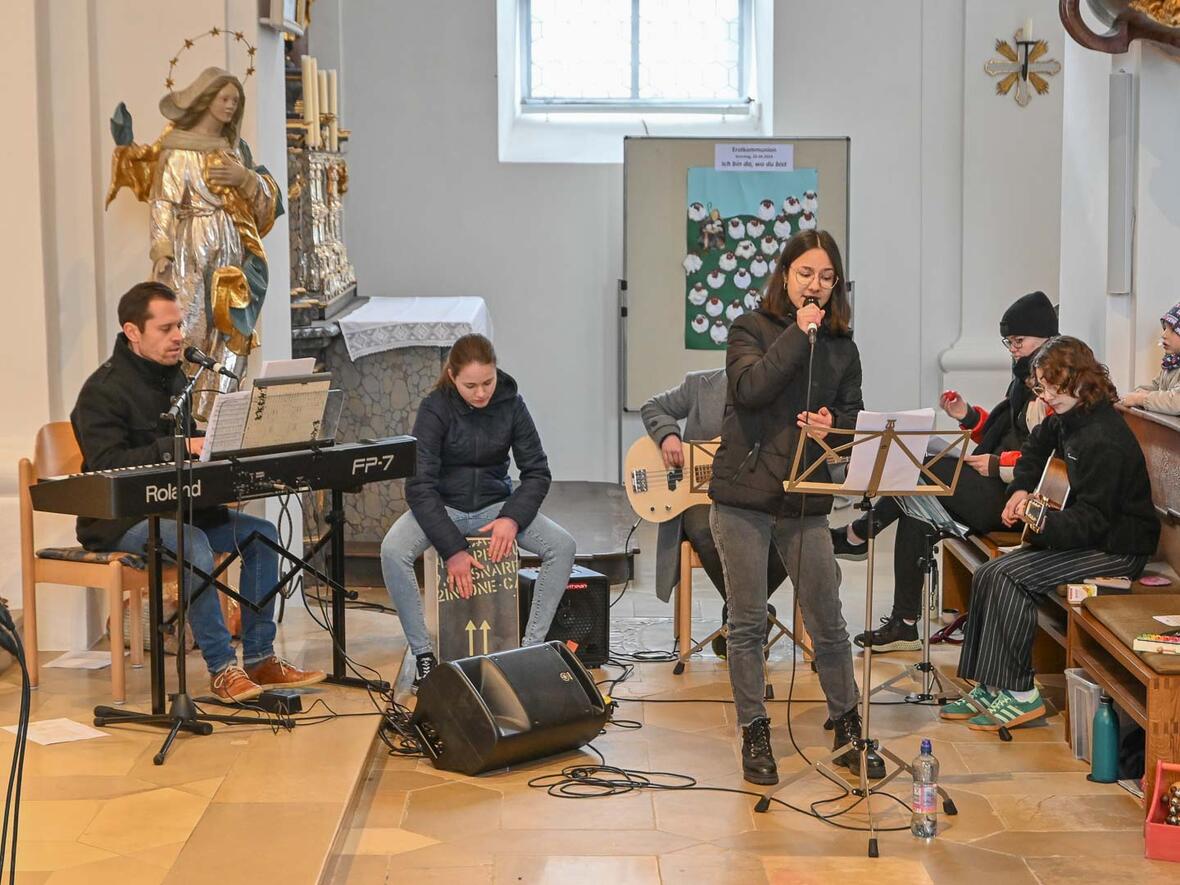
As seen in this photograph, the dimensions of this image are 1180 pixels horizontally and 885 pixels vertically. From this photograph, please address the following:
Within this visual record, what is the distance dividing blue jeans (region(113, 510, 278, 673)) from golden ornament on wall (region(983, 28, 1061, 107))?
243 inches

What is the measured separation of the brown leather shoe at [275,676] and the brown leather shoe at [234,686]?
0.56 ft

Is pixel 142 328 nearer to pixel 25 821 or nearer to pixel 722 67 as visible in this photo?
pixel 25 821

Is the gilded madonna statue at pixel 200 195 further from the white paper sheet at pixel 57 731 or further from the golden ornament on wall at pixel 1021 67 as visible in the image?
the golden ornament on wall at pixel 1021 67

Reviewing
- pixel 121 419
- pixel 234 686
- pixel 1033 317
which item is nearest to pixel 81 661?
pixel 234 686

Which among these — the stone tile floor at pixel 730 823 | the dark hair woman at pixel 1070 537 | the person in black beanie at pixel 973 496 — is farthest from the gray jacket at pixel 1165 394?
the stone tile floor at pixel 730 823

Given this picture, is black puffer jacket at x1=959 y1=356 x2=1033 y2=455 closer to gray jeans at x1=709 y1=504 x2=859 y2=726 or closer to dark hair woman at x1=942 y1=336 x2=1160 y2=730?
dark hair woman at x1=942 y1=336 x2=1160 y2=730

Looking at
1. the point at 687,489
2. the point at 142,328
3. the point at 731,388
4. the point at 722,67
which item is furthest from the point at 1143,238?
the point at 722,67

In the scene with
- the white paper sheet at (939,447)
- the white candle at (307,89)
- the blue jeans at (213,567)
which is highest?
the white candle at (307,89)

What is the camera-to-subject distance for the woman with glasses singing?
4.27 metres

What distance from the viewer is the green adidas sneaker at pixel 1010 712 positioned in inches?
199

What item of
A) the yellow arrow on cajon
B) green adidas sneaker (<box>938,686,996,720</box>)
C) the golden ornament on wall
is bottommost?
green adidas sneaker (<box>938,686,996,720</box>)

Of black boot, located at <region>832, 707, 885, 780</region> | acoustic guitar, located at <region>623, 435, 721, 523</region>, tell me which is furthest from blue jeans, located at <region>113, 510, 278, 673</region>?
black boot, located at <region>832, 707, 885, 780</region>

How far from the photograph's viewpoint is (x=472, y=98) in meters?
9.92

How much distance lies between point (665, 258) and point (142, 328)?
4.97 metres
